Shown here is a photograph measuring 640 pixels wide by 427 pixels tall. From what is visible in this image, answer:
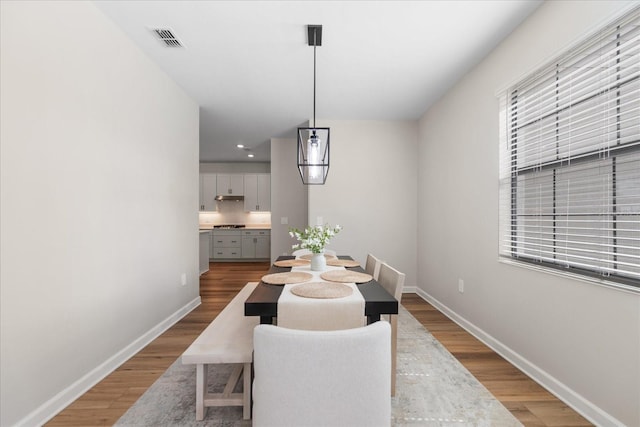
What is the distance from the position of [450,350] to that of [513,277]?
81 centimetres

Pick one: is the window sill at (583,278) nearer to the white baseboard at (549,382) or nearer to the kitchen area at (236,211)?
the white baseboard at (549,382)

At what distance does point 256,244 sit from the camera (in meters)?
7.89

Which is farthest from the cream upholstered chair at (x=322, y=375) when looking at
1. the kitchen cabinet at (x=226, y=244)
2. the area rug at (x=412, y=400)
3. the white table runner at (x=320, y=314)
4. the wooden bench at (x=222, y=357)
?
the kitchen cabinet at (x=226, y=244)

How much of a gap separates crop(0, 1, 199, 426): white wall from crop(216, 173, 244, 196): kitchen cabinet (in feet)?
16.0

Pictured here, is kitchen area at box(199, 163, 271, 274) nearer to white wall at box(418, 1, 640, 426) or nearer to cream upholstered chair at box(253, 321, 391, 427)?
white wall at box(418, 1, 640, 426)

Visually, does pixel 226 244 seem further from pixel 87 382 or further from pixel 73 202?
pixel 73 202

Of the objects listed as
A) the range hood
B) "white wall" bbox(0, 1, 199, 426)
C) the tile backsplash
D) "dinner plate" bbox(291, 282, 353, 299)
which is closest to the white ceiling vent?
"white wall" bbox(0, 1, 199, 426)

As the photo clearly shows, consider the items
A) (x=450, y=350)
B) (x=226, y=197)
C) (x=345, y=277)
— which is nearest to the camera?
(x=345, y=277)

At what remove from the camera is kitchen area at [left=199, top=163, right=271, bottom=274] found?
25.9 ft

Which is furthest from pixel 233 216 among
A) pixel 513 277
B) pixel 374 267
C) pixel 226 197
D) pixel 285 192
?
pixel 513 277

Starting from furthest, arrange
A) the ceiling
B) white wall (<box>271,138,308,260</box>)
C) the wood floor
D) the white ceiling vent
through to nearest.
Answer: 1. white wall (<box>271,138,308,260</box>)
2. the white ceiling vent
3. the ceiling
4. the wood floor

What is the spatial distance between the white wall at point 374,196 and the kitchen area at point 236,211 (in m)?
3.58

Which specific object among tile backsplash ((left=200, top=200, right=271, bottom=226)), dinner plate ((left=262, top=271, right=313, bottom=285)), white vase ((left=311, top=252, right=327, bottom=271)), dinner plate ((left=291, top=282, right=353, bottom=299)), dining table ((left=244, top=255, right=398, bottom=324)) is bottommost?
dining table ((left=244, top=255, right=398, bottom=324))

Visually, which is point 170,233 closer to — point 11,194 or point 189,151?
point 189,151
